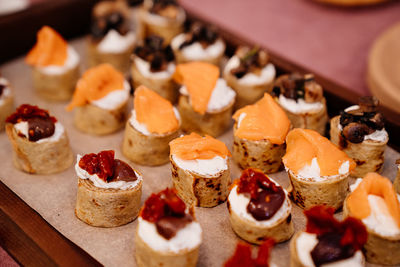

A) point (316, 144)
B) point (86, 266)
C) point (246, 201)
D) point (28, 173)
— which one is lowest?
point (28, 173)

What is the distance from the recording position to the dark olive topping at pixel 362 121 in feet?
9.05

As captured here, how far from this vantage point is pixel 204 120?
3207 mm

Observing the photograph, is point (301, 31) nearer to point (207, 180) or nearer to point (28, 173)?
point (207, 180)

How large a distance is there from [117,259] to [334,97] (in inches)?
71.1

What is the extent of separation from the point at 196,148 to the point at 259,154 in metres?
0.45

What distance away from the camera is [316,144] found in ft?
8.66

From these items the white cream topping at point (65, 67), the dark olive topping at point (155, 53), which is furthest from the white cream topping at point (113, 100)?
the white cream topping at point (65, 67)

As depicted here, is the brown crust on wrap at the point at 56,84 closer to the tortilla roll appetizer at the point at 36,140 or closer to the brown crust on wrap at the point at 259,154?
the tortilla roll appetizer at the point at 36,140

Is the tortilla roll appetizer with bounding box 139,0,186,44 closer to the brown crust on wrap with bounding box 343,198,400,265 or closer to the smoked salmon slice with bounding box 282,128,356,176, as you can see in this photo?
the smoked salmon slice with bounding box 282,128,356,176

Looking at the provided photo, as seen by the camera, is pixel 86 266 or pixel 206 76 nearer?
pixel 86 266

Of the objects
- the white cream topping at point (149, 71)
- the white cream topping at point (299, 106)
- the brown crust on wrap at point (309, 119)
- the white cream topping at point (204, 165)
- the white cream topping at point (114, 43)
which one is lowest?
the white cream topping at point (114, 43)

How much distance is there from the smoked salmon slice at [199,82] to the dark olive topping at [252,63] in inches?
7.8

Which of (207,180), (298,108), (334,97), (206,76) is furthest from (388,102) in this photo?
(207,180)

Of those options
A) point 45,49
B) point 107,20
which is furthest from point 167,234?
point 107,20
